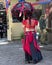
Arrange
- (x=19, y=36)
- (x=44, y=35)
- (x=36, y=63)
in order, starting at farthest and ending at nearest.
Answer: (x=19, y=36) → (x=44, y=35) → (x=36, y=63)

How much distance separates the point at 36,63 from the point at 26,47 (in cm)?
71

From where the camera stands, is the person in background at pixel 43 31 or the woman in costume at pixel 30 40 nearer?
the woman in costume at pixel 30 40

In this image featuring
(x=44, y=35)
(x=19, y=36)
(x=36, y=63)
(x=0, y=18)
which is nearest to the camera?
(x=36, y=63)

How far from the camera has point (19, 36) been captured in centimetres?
2236

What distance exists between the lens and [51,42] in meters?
17.7

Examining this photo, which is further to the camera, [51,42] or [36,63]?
[51,42]

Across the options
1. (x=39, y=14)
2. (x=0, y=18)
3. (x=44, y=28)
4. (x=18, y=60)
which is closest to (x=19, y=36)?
(x=39, y=14)

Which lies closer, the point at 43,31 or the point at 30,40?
the point at 30,40

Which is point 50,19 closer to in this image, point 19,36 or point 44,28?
point 44,28

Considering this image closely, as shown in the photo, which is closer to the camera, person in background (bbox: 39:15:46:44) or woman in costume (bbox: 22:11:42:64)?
woman in costume (bbox: 22:11:42:64)

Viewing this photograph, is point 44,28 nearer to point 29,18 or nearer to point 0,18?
point 29,18

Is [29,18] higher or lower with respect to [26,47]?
higher

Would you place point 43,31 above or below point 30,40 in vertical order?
below

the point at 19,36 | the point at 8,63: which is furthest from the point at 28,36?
the point at 19,36
